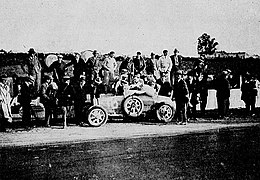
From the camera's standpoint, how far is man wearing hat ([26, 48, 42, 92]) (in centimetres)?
1599

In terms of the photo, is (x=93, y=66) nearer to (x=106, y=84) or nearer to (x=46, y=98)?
(x=106, y=84)

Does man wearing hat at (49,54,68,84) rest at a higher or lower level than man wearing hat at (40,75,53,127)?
higher

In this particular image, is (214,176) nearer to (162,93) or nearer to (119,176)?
(119,176)

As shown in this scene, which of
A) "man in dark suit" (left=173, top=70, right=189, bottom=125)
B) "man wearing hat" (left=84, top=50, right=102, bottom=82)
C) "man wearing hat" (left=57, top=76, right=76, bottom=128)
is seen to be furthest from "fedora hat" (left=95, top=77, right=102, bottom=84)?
"man in dark suit" (left=173, top=70, right=189, bottom=125)

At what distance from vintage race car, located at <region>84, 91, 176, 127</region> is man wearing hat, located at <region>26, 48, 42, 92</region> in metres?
2.59

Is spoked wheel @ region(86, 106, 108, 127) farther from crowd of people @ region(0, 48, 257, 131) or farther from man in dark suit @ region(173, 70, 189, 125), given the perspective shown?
man in dark suit @ region(173, 70, 189, 125)

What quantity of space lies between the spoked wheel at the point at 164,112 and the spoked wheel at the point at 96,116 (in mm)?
2220

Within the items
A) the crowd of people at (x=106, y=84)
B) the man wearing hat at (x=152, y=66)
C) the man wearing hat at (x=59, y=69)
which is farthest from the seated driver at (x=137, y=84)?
the man wearing hat at (x=152, y=66)

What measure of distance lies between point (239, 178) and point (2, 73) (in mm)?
15665

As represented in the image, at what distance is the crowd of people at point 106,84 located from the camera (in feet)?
47.5

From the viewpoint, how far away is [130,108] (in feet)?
49.8

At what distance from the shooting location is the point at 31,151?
1020 cm

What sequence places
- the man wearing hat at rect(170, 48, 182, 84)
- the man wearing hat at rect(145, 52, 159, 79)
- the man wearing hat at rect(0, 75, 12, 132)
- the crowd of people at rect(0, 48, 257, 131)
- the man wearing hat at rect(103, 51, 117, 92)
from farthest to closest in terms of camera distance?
the man wearing hat at rect(145, 52, 159, 79)
the man wearing hat at rect(170, 48, 182, 84)
the man wearing hat at rect(103, 51, 117, 92)
the crowd of people at rect(0, 48, 257, 131)
the man wearing hat at rect(0, 75, 12, 132)

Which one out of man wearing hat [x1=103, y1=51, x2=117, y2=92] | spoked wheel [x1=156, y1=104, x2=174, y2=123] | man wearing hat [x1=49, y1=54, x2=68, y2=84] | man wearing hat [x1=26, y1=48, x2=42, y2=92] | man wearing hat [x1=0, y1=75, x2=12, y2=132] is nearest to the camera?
man wearing hat [x1=0, y1=75, x2=12, y2=132]
